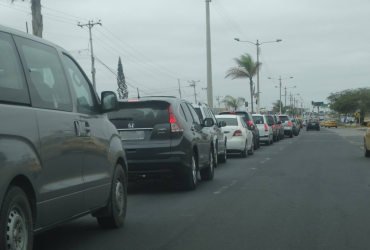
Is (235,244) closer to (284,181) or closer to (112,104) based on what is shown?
(112,104)

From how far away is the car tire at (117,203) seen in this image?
22.6 feet

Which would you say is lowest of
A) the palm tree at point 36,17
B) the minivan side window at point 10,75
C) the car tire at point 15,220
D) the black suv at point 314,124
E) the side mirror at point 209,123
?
the black suv at point 314,124

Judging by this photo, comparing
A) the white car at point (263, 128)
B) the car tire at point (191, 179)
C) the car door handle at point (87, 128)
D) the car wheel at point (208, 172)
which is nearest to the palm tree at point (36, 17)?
the car wheel at point (208, 172)

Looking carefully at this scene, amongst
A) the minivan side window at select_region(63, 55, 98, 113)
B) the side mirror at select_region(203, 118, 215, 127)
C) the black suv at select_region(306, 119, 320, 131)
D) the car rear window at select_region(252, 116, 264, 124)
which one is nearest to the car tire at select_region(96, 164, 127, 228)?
the minivan side window at select_region(63, 55, 98, 113)

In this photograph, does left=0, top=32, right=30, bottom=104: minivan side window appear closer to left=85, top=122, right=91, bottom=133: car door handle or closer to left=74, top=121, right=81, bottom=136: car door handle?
left=74, top=121, right=81, bottom=136: car door handle

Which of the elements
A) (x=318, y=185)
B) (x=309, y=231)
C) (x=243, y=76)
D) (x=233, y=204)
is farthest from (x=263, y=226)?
(x=243, y=76)

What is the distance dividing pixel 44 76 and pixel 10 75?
66 cm

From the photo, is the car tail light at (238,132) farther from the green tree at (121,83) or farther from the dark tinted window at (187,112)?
the green tree at (121,83)

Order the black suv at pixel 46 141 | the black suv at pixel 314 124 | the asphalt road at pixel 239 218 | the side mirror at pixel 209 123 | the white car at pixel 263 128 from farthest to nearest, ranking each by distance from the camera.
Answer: the black suv at pixel 314 124 → the white car at pixel 263 128 → the side mirror at pixel 209 123 → the asphalt road at pixel 239 218 → the black suv at pixel 46 141

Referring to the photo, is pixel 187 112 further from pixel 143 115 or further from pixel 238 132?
pixel 238 132

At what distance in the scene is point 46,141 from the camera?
16.0ft

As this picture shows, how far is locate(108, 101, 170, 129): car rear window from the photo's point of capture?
33.6 ft

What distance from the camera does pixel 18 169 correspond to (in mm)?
4332

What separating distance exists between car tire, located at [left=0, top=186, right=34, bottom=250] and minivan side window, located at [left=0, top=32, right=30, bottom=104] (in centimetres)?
71
